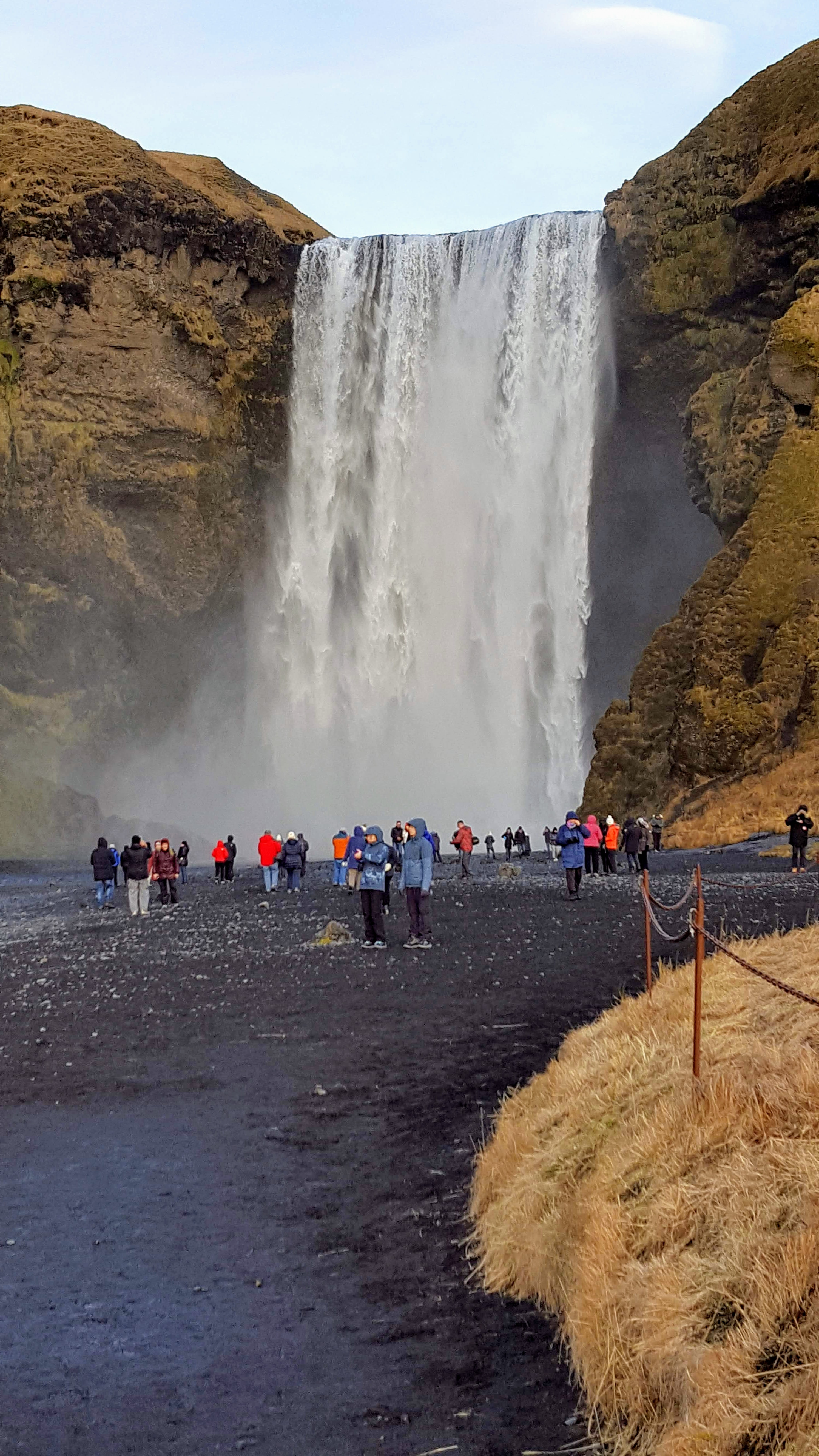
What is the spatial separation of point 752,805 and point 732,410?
52.3 feet

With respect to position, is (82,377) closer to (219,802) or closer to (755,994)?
(219,802)

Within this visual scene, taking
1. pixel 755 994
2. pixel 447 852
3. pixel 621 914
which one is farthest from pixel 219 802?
pixel 755 994

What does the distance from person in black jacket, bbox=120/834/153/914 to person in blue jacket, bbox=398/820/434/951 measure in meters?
7.53

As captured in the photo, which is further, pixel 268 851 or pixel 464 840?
pixel 464 840

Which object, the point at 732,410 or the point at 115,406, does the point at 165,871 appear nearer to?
the point at 732,410

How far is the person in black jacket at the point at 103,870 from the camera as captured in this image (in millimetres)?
28828

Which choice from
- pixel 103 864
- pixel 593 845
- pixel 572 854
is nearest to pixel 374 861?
pixel 572 854

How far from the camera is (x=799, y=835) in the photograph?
2566cm

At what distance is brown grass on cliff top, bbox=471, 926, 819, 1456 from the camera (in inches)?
203

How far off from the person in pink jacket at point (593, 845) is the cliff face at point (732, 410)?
601 centimetres

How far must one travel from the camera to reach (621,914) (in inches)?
842

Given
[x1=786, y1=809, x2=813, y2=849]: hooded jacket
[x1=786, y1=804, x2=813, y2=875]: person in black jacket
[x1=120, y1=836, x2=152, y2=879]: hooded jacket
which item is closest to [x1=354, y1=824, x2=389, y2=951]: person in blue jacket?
[x1=120, y1=836, x2=152, y2=879]: hooded jacket

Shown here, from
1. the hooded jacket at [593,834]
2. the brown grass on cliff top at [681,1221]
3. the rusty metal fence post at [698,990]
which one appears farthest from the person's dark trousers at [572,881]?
the rusty metal fence post at [698,990]

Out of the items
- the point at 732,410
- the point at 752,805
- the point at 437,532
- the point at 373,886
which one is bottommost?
the point at 373,886
